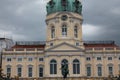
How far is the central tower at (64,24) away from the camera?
109312 mm

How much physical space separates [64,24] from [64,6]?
467 cm

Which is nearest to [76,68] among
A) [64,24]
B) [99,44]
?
[64,24]

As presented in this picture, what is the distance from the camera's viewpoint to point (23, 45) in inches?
4611

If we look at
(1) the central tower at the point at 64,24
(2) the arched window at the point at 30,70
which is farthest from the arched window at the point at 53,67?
(2) the arched window at the point at 30,70

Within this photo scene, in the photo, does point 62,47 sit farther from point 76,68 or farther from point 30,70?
point 30,70

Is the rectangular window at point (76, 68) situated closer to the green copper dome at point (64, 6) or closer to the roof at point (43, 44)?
the roof at point (43, 44)

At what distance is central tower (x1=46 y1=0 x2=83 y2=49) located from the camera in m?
109

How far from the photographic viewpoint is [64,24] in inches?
4338

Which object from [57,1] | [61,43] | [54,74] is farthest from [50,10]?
[54,74]

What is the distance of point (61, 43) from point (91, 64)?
980cm

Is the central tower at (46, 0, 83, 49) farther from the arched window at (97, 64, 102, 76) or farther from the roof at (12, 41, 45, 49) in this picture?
the arched window at (97, 64, 102, 76)

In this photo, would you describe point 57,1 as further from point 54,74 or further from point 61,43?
point 54,74

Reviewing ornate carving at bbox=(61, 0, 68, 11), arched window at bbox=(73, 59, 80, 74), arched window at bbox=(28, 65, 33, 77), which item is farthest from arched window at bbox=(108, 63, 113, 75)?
arched window at bbox=(28, 65, 33, 77)

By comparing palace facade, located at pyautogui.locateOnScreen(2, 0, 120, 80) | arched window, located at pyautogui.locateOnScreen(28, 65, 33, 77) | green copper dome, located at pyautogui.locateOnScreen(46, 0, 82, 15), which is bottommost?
arched window, located at pyautogui.locateOnScreen(28, 65, 33, 77)
